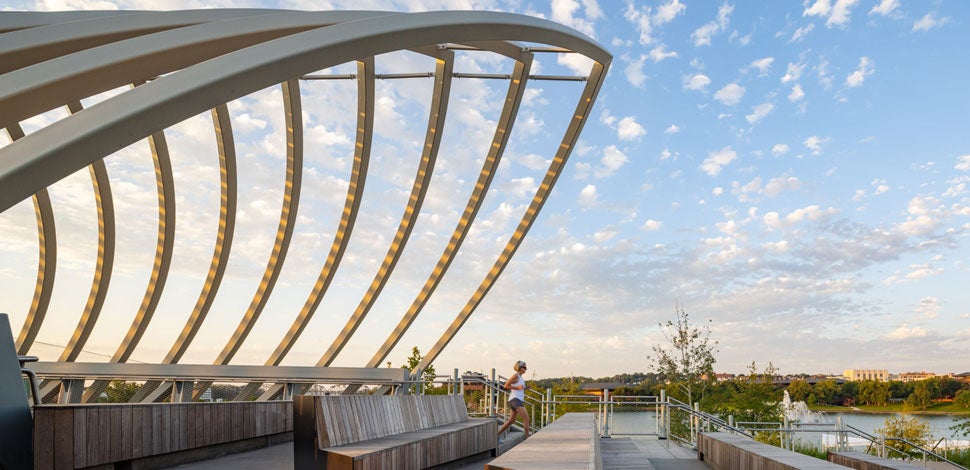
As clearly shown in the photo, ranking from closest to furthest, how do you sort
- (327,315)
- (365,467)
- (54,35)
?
(365,467) < (54,35) < (327,315)

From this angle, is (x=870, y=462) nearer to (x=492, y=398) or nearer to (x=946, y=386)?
(x=492, y=398)

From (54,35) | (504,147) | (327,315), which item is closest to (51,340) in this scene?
(327,315)

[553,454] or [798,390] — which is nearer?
[553,454]

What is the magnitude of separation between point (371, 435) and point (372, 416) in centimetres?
25

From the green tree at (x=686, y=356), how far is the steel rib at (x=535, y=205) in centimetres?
1768

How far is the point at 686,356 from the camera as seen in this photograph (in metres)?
35.3

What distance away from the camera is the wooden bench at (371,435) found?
19.2ft

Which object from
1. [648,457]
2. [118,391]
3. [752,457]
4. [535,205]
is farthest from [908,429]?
[118,391]

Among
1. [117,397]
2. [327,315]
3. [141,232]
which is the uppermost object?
[141,232]

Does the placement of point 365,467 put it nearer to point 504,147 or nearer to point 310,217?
point 504,147

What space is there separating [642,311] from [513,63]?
17.8m

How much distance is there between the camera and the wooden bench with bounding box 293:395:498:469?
5.84 meters

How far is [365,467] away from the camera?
5.42m

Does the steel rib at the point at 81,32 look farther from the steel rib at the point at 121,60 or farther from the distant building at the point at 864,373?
the distant building at the point at 864,373
